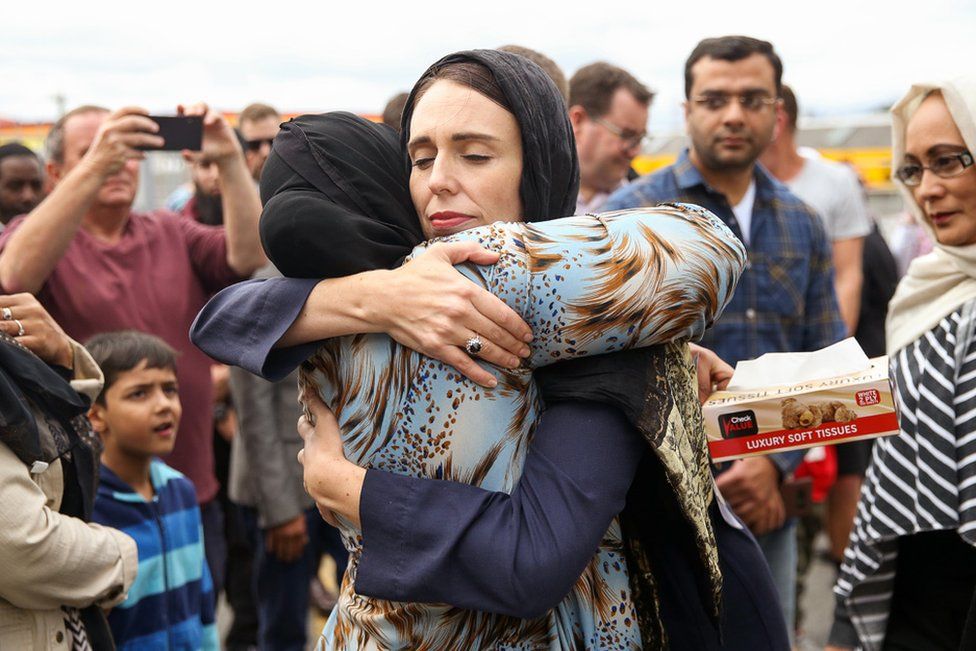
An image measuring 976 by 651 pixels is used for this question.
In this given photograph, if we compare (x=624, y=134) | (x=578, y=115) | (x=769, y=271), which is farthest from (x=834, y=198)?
(x=769, y=271)

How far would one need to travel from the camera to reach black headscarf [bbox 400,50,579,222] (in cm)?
164

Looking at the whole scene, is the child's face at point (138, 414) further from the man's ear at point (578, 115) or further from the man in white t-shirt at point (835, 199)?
the man in white t-shirt at point (835, 199)

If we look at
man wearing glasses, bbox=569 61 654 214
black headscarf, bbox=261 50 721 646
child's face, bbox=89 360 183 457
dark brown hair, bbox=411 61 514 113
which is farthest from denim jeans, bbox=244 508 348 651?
dark brown hair, bbox=411 61 514 113

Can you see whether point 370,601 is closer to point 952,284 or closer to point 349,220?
point 349,220

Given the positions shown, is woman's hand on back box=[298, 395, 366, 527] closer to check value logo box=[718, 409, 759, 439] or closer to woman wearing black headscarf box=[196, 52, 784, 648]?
woman wearing black headscarf box=[196, 52, 784, 648]

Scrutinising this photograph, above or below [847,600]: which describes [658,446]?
above

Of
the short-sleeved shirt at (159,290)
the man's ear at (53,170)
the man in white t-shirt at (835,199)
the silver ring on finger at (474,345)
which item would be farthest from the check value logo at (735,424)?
the man in white t-shirt at (835,199)

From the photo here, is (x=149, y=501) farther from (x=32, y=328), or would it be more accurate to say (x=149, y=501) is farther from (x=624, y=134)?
(x=624, y=134)

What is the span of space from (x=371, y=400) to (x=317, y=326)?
14 cm

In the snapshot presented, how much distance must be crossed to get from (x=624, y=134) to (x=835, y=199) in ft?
5.15

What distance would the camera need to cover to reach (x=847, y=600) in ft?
8.92

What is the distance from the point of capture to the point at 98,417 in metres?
3.23

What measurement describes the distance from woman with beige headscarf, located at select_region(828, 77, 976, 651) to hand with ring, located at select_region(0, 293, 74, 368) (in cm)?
198

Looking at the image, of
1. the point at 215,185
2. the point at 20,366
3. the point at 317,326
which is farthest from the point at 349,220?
the point at 215,185
